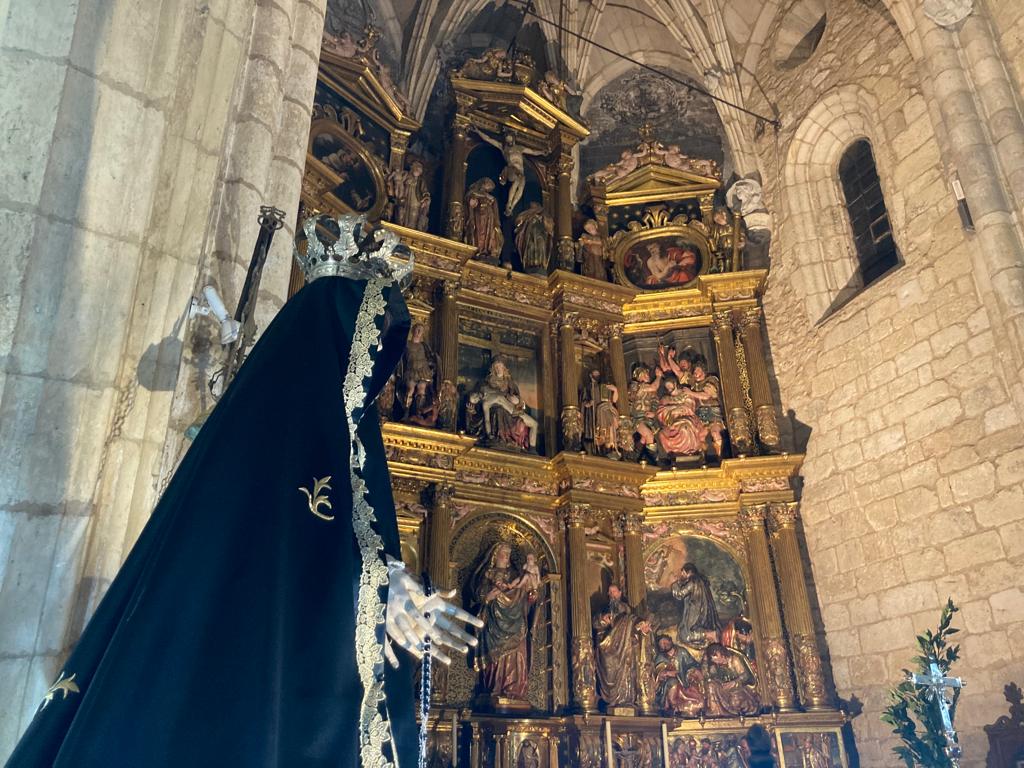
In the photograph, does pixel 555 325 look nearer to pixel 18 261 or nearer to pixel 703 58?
pixel 703 58

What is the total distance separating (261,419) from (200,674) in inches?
21.4

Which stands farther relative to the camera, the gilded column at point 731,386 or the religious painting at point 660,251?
the religious painting at point 660,251

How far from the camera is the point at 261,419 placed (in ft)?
5.37

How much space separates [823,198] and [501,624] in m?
6.93

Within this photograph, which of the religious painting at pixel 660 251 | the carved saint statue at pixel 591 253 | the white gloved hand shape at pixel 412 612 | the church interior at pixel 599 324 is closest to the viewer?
the white gloved hand shape at pixel 412 612

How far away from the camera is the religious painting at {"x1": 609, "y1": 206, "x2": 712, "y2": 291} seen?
10602 millimetres

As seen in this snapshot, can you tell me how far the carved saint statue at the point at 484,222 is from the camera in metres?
9.73

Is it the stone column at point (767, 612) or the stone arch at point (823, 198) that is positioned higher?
the stone arch at point (823, 198)

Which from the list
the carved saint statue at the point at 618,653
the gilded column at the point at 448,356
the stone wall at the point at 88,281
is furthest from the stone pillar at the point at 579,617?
the stone wall at the point at 88,281

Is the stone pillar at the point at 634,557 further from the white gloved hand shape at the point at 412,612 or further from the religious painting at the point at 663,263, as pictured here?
the white gloved hand shape at the point at 412,612

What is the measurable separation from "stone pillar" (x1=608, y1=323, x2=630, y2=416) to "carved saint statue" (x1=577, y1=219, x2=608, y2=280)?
2.78ft

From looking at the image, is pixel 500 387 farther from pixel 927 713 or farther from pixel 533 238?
pixel 927 713

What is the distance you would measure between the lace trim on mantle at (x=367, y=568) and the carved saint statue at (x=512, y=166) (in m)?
8.64

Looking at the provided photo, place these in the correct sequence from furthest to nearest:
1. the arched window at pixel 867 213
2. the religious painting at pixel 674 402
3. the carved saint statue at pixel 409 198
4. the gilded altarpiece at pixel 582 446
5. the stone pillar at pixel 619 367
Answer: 1. the stone pillar at pixel 619 367
2. the religious painting at pixel 674 402
3. the carved saint statue at pixel 409 198
4. the arched window at pixel 867 213
5. the gilded altarpiece at pixel 582 446
